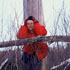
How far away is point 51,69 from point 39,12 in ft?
3.18

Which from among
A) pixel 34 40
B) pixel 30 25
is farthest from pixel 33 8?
pixel 34 40

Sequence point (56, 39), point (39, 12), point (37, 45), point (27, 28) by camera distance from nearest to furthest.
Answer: point (56, 39), point (37, 45), point (27, 28), point (39, 12)

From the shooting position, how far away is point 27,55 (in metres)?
2.79

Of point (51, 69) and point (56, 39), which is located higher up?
point (56, 39)

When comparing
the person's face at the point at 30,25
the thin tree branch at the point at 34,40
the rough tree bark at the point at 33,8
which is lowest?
the thin tree branch at the point at 34,40

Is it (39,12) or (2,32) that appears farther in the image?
(39,12)

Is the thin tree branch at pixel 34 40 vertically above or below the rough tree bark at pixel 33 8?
below

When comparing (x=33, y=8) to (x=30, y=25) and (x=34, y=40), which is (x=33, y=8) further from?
(x=34, y=40)

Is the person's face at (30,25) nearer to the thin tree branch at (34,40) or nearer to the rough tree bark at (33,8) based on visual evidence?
the rough tree bark at (33,8)

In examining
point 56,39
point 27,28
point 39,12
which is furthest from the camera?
point 39,12

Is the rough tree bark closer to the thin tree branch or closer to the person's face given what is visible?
the person's face

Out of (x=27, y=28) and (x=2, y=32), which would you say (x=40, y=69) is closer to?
(x=27, y=28)

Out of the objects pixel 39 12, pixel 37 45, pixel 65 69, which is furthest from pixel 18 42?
pixel 39 12

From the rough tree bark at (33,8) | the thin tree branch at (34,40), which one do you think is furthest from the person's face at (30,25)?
the thin tree branch at (34,40)
